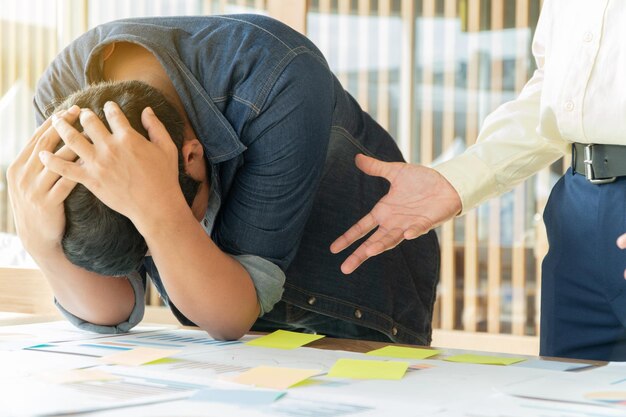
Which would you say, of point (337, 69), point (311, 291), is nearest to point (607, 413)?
point (311, 291)

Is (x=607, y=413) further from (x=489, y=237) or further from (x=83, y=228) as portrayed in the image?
(x=489, y=237)

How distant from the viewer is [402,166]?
126cm

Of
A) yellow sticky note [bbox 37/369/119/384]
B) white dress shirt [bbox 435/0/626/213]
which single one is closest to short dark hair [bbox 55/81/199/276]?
yellow sticky note [bbox 37/369/119/384]

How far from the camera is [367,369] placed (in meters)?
0.90

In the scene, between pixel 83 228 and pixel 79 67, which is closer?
pixel 83 228

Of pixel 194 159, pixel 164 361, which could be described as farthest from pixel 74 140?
pixel 164 361

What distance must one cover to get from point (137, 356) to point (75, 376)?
134mm

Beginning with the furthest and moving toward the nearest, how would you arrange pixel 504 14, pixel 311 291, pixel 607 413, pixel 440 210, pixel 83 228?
pixel 504 14 → pixel 311 291 → pixel 440 210 → pixel 83 228 → pixel 607 413

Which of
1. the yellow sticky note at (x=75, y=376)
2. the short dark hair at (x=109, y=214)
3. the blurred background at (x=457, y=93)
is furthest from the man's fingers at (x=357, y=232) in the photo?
the blurred background at (x=457, y=93)

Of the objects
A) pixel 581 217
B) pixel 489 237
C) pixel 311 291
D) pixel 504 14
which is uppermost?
pixel 504 14

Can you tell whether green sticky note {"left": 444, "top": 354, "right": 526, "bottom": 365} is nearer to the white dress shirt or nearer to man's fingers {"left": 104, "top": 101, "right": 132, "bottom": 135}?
the white dress shirt

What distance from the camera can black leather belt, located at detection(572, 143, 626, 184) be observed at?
1.09m

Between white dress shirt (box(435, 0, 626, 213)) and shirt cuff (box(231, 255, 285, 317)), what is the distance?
1.01ft

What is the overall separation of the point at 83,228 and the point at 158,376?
0.30 m
